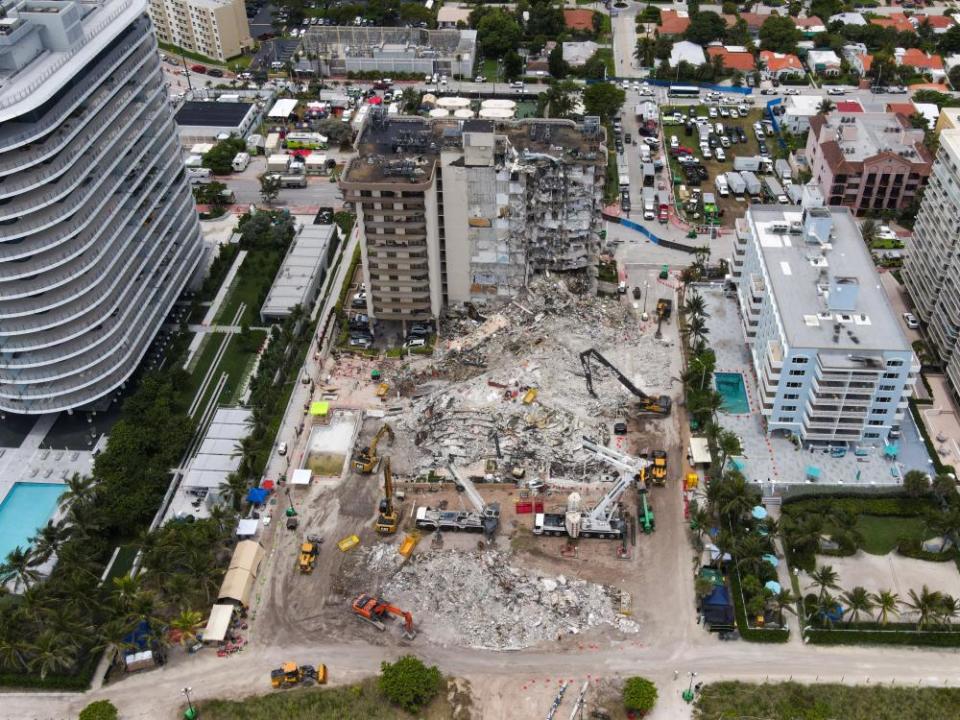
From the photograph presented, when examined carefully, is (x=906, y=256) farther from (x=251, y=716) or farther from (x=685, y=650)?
(x=251, y=716)

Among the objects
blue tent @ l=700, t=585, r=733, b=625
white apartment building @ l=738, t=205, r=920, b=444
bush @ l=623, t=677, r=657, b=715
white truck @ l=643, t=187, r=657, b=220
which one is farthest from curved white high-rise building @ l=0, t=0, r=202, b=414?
white apartment building @ l=738, t=205, r=920, b=444

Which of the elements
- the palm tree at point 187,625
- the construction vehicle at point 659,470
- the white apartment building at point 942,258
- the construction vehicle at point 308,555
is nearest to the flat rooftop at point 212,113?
the construction vehicle at point 308,555

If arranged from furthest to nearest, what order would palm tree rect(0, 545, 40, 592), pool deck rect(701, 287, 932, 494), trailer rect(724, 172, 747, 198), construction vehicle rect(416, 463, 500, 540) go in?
trailer rect(724, 172, 747, 198)
pool deck rect(701, 287, 932, 494)
construction vehicle rect(416, 463, 500, 540)
palm tree rect(0, 545, 40, 592)

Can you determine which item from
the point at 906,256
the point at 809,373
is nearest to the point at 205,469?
the point at 809,373

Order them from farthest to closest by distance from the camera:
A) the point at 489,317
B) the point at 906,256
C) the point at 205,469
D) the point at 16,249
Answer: the point at 906,256, the point at 489,317, the point at 205,469, the point at 16,249

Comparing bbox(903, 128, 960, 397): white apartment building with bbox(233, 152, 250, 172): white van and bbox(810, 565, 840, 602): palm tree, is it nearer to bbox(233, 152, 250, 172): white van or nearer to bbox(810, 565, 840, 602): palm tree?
bbox(810, 565, 840, 602): palm tree
